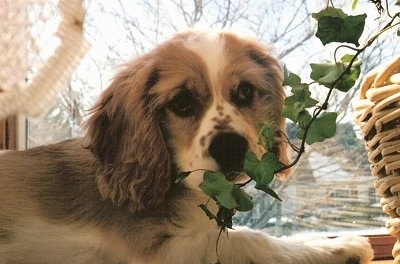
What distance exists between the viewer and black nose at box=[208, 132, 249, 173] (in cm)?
110

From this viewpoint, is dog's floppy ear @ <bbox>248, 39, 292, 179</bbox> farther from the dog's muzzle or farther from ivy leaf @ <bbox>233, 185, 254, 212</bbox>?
ivy leaf @ <bbox>233, 185, 254, 212</bbox>

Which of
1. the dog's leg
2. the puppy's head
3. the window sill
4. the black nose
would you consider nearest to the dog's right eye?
the puppy's head

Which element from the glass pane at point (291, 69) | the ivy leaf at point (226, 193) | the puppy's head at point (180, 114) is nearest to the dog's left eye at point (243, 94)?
the puppy's head at point (180, 114)

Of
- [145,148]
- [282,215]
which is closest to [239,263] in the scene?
[145,148]

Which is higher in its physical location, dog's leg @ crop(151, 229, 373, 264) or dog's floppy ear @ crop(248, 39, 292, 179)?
dog's floppy ear @ crop(248, 39, 292, 179)

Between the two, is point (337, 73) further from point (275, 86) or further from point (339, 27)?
point (275, 86)

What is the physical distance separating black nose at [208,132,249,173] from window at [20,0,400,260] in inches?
24.3

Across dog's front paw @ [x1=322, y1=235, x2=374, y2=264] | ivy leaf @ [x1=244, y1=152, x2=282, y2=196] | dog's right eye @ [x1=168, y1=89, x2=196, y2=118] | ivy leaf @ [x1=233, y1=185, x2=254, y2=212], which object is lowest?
dog's front paw @ [x1=322, y1=235, x2=374, y2=264]

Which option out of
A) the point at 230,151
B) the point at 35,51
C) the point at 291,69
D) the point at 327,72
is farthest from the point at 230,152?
the point at 291,69

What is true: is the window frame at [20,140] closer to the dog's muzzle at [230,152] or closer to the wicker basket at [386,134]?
the wicker basket at [386,134]

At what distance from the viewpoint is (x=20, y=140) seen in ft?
5.43

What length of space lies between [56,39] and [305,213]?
903mm

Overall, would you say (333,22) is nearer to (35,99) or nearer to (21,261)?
(35,99)

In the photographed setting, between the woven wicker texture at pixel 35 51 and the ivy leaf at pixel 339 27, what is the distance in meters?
0.48
